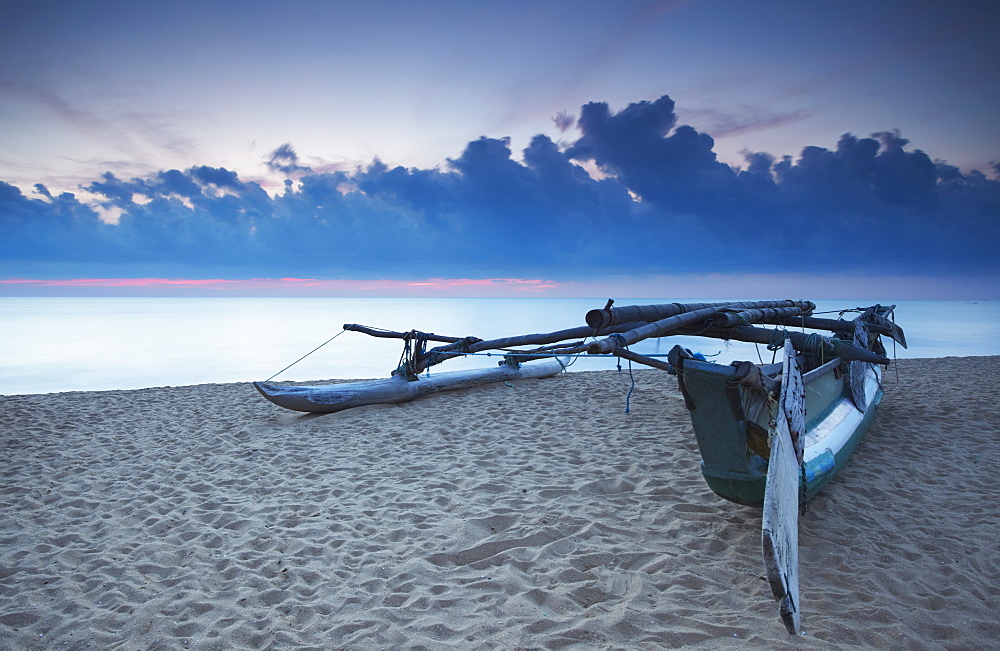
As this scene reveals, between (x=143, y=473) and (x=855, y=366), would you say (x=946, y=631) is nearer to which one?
(x=855, y=366)

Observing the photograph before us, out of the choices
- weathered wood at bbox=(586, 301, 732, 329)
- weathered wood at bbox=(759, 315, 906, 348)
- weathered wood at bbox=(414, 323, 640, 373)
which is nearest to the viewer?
weathered wood at bbox=(586, 301, 732, 329)

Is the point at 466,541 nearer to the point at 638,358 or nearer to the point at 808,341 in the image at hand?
the point at 638,358

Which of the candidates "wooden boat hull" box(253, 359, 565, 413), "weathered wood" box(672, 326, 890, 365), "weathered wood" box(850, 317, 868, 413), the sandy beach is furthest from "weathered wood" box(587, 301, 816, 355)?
"wooden boat hull" box(253, 359, 565, 413)

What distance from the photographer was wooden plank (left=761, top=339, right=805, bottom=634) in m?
2.42

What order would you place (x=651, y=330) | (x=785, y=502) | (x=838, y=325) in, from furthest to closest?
(x=838, y=325) → (x=651, y=330) → (x=785, y=502)

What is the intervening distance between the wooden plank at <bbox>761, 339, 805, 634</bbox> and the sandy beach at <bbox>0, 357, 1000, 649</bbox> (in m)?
0.49

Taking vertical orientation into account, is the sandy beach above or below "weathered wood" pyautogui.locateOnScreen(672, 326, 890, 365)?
below

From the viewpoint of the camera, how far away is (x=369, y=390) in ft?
27.9

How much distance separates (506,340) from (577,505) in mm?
3170

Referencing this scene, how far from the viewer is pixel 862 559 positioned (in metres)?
3.64

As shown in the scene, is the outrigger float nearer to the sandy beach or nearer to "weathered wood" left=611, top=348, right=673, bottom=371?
"weathered wood" left=611, top=348, right=673, bottom=371

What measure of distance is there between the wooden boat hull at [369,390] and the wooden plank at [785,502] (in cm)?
499

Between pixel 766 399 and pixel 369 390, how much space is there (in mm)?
6287

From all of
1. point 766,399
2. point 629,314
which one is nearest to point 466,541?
point 629,314
